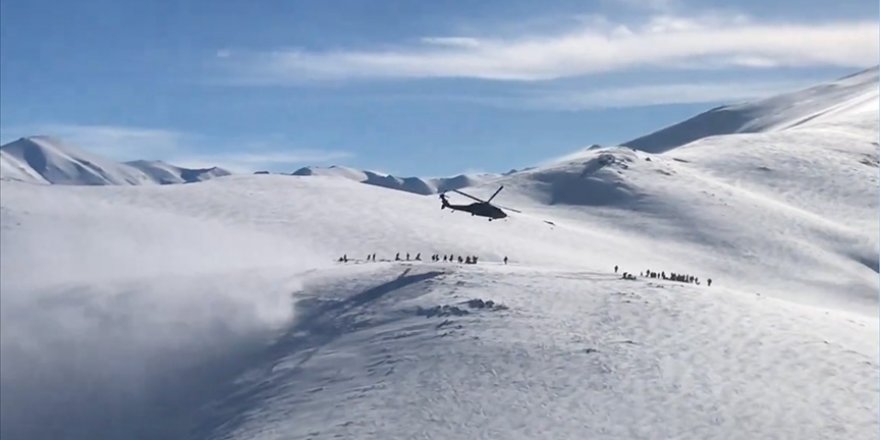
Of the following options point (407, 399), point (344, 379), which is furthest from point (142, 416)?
point (407, 399)

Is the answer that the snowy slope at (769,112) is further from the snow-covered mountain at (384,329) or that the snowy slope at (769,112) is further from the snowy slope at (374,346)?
the snowy slope at (374,346)

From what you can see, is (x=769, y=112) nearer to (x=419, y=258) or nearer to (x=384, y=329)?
(x=419, y=258)

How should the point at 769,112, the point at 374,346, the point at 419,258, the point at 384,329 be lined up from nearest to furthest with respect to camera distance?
1. the point at 374,346
2. the point at 384,329
3. the point at 419,258
4. the point at 769,112

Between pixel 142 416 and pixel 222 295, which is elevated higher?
pixel 222 295

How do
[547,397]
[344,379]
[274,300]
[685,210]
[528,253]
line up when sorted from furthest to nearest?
[685,210]
[528,253]
[274,300]
[344,379]
[547,397]

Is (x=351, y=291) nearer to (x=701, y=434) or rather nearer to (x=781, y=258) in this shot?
(x=701, y=434)

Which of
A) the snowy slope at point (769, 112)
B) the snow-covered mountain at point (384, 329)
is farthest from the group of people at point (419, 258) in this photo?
the snowy slope at point (769, 112)

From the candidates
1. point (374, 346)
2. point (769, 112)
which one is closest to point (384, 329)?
point (374, 346)
